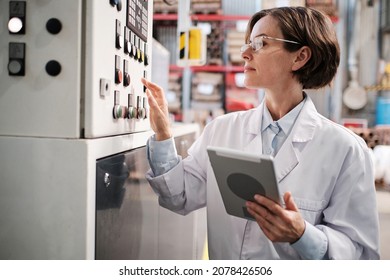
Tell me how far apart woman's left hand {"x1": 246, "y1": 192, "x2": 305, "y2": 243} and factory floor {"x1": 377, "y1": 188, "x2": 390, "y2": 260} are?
199cm

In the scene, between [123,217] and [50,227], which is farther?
[123,217]

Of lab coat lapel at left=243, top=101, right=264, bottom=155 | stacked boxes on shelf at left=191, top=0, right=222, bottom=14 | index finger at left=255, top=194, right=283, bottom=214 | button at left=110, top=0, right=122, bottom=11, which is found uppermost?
stacked boxes on shelf at left=191, top=0, right=222, bottom=14

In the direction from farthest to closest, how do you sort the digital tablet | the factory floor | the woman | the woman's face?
the factory floor
the woman's face
the woman
the digital tablet

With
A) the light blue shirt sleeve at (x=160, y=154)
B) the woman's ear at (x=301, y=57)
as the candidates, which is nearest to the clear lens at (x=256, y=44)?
the woman's ear at (x=301, y=57)

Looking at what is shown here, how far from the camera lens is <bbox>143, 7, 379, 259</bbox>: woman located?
1.08m

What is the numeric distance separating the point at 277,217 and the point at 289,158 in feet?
0.84

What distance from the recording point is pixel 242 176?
0.92m

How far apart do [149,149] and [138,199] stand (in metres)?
0.17

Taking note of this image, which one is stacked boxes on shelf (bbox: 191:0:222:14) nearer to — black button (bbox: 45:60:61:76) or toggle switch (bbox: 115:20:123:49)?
toggle switch (bbox: 115:20:123:49)

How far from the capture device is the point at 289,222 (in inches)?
36.8

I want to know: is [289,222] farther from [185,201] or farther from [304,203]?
[185,201]

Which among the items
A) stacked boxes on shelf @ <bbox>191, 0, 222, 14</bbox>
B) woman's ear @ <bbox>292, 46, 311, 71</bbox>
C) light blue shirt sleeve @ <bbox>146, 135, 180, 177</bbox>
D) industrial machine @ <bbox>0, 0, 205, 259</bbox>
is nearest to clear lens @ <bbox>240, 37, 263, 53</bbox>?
woman's ear @ <bbox>292, 46, 311, 71</bbox>

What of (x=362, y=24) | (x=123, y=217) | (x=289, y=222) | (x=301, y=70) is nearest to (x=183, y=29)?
(x=301, y=70)

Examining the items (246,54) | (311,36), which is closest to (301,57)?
(311,36)
